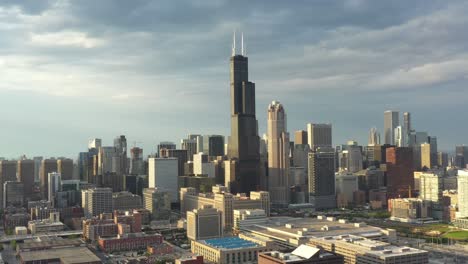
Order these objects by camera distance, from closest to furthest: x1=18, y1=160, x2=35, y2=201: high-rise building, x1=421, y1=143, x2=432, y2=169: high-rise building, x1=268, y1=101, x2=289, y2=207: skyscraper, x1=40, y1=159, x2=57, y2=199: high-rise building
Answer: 1. x1=18, y1=160, x2=35, y2=201: high-rise building
2. x1=40, y1=159, x2=57, y2=199: high-rise building
3. x1=268, y1=101, x2=289, y2=207: skyscraper
4. x1=421, y1=143, x2=432, y2=169: high-rise building

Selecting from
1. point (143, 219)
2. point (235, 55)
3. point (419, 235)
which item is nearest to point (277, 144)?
point (235, 55)

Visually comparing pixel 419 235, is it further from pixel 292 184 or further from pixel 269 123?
pixel 269 123

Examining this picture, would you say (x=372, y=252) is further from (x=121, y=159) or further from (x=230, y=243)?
(x=121, y=159)

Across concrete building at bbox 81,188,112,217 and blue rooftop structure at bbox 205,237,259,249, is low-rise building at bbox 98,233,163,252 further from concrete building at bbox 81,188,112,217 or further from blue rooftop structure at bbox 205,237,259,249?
concrete building at bbox 81,188,112,217

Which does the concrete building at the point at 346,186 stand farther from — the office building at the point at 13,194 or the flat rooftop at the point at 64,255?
the flat rooftop at the point at 64,255

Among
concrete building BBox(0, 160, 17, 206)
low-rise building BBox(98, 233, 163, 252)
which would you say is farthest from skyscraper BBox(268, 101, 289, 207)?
concrete building BBox(0, 160, 17, 206)

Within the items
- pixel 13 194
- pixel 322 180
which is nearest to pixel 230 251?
pixel 322 180

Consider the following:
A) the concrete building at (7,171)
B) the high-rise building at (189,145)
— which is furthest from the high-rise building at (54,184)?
the high-rise building at (189,145)
